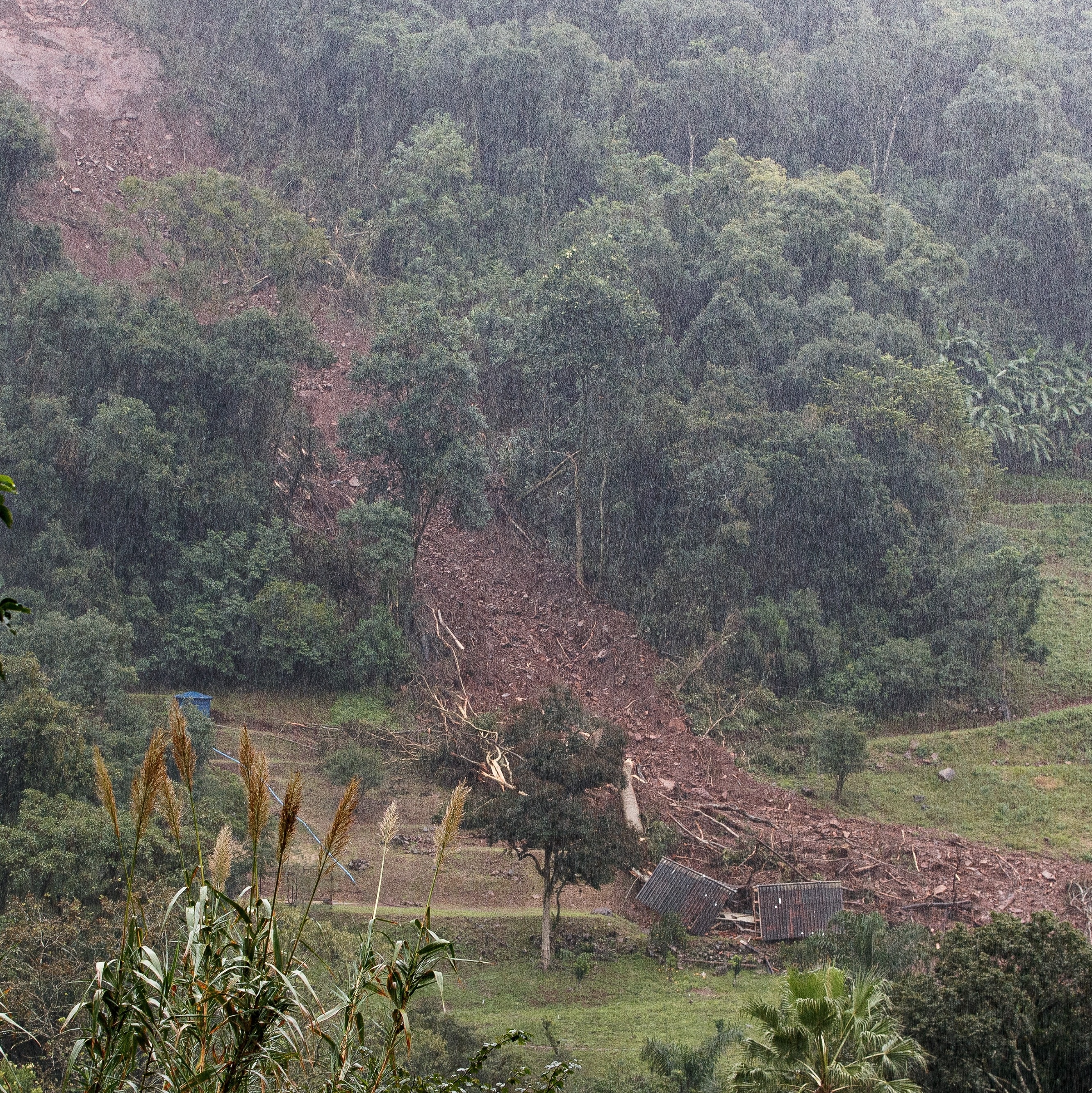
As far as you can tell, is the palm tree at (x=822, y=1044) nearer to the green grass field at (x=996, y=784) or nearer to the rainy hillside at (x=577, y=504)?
the rainy hillside at (x=577, y=504)

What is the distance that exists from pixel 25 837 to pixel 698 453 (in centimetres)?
1386

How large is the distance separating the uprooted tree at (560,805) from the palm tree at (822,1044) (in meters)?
5.74

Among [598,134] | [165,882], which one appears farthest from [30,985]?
[598,134]

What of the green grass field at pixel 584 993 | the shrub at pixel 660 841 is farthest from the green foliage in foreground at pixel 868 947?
the shrub at pixel 660 841

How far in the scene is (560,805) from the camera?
13.5m

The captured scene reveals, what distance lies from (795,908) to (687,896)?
1.38 m

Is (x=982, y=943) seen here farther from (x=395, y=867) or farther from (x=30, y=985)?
(x=395, y=867)

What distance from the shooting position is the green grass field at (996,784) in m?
18.5

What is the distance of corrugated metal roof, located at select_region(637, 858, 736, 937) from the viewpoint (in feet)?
49.9

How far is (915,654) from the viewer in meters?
21.2

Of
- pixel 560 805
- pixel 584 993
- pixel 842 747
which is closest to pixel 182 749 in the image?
pixel 560 805

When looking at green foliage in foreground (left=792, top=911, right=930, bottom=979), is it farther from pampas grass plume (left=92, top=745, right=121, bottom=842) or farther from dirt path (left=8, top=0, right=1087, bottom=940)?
pampas grass plume (left=92, top=745, right=121, bottom=842)

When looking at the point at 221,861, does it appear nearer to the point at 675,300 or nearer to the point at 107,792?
the point at 107,792

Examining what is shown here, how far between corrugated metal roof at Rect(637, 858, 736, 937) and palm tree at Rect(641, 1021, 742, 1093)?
4.51 metres
